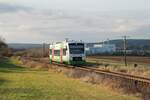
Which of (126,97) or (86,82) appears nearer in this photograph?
(126,97)

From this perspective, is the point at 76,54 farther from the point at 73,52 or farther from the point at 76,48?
the point at 76,48

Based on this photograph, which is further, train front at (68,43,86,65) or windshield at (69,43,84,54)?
windshield at (69,43,84,54)

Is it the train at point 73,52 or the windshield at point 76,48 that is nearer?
the train at point 73,52

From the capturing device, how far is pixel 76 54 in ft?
158

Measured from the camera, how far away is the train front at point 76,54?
4784cm

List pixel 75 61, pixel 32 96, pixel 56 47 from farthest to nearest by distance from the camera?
pixel 56 47 → pixel 75 61 → pixel 32 96

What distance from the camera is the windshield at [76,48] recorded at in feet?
158

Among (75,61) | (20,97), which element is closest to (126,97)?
(20,97)

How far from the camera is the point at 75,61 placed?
157 feet

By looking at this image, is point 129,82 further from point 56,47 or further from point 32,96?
point 56,47

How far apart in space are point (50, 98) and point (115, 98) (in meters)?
3.12

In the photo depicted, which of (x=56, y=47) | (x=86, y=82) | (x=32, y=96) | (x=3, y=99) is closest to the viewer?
(x=3, y=99)

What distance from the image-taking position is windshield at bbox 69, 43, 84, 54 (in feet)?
158

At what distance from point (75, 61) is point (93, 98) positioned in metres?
30.1
